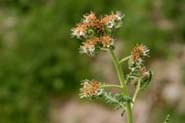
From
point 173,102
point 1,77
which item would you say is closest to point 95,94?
point 173,102

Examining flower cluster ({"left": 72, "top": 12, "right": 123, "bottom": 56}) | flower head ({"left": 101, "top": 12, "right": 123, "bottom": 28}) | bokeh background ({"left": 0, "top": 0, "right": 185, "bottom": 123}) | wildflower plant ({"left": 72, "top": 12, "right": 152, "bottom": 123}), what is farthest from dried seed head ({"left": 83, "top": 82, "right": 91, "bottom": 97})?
bokeh background ({"left": 0, "top": 0, "right": 185, "bottom": 123})

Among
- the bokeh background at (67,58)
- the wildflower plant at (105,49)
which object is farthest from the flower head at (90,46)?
the bokeh background at (67,58)

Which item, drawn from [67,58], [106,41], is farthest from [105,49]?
[67,58]

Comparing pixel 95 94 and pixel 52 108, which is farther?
pixel 52 108

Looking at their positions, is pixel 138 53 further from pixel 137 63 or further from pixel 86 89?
pixel 86 89

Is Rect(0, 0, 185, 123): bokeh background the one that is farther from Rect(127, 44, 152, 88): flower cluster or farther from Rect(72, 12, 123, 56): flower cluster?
Rect(72, 12, 123, 56): flower cluster

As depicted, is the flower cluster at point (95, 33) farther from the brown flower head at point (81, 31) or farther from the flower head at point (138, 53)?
the flower head at point (138, 53)

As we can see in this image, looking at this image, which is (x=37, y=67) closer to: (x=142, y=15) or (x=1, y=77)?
(x=1, y=77)
